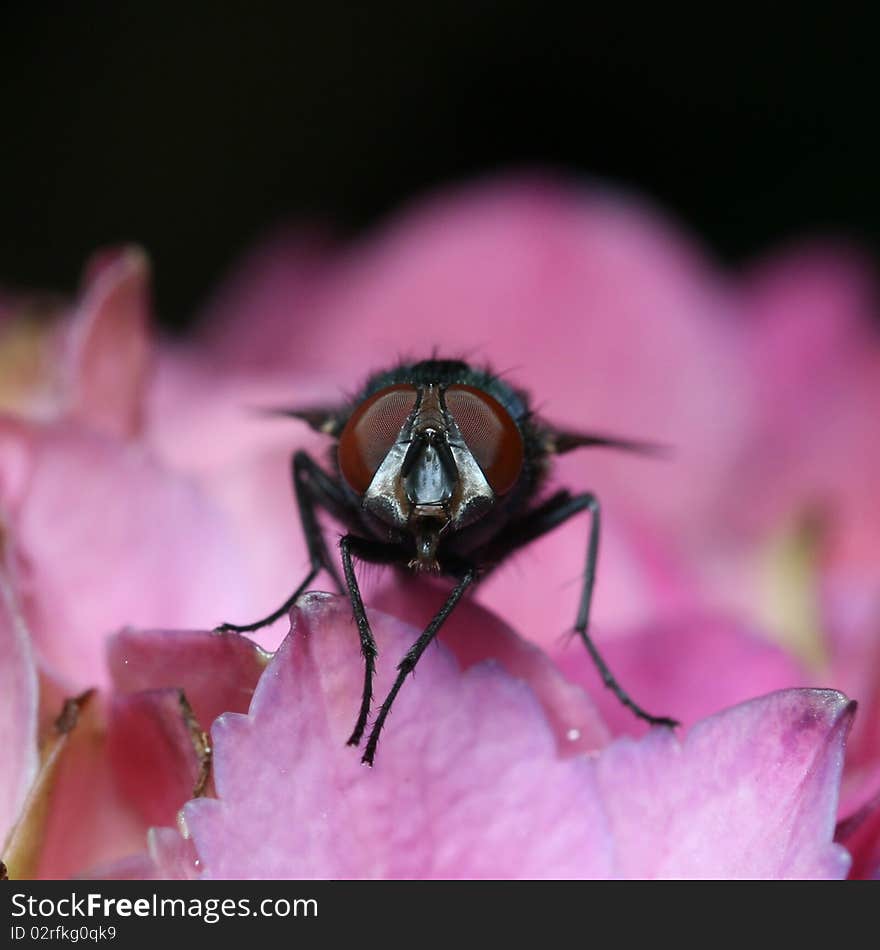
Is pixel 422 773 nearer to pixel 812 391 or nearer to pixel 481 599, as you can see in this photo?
pixel 481 599

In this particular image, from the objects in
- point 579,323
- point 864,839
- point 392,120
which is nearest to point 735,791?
point 864,839

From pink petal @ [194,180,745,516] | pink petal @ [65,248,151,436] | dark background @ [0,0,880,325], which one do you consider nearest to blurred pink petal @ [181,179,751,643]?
pink petal @ [194,180,745,516]

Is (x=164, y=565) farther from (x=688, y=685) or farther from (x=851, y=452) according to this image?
(x=851, y=452)

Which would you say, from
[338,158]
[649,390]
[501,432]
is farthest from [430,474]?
[338,158]

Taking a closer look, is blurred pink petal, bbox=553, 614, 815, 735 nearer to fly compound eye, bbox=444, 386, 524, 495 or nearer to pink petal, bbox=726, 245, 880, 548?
fly compound eye, bbox=444, 386, 524, 495

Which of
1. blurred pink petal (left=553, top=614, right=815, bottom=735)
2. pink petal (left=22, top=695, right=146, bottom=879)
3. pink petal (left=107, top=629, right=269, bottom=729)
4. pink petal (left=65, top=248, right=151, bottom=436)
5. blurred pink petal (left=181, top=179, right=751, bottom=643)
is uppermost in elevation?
blurred pink petal (left=181, top=179, right=751, bottom=643)
